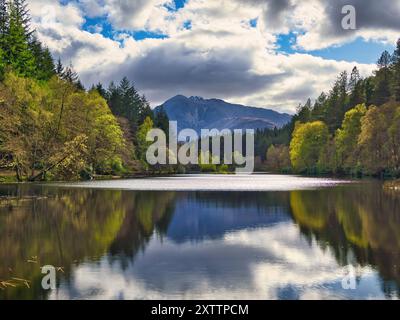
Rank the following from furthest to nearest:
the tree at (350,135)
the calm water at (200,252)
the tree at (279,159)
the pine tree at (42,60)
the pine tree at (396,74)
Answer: the tree at (279,159) < the tree at (350,135) < the pine tree at (396,74) < the pine tree at (42,60) < the calm water at (200,252)

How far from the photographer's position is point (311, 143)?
10931cm

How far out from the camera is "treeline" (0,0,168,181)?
185ft

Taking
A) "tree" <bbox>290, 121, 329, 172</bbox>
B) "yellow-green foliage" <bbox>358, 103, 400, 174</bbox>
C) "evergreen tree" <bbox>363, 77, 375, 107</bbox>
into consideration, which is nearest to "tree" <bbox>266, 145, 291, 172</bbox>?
"tree" <bbox>290, 121, 329, 172</bbox>

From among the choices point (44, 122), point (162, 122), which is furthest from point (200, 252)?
point (162, 122)

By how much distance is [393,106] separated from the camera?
73.4m

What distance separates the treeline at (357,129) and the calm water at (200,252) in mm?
48103

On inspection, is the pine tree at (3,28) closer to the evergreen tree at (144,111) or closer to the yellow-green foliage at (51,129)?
the yellow-green foliage at (51,129)

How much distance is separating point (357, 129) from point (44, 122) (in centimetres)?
5990

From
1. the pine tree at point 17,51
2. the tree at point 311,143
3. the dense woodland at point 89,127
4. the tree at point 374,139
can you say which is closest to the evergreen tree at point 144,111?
the dense woodland at point 89,127

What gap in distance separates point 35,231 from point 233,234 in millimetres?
8849

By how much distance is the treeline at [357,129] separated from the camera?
72.4 meters

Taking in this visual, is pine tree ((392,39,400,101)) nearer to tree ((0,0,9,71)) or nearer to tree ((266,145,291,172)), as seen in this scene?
tree ((266,145,291,172))

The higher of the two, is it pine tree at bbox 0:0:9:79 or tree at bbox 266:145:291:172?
pine tree at bbox 0:0:9:79
